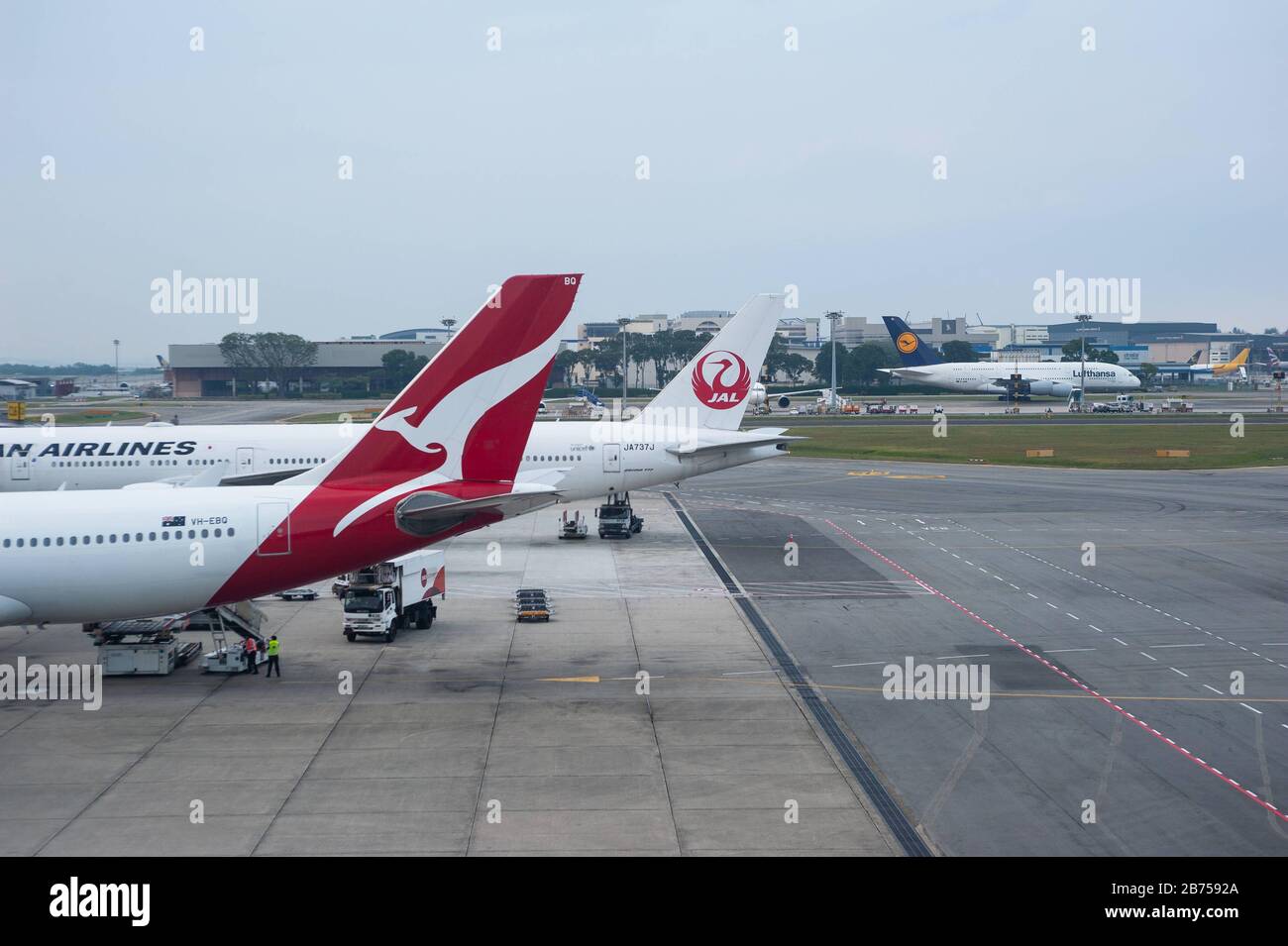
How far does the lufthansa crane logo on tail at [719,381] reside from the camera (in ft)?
170

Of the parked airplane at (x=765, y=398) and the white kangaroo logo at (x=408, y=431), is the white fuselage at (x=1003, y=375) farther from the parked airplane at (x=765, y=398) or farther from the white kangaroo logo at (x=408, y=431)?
the white kangaroo logo at (x=408, y=431)

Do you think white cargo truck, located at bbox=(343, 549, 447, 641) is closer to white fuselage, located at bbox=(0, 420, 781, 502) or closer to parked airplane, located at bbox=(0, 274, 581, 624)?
parked airplane, located at bbox=(0, 274, 581, 624)

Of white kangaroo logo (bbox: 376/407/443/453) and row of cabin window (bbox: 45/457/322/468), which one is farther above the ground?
white kangaroo logo (bbox: 376/407/443/453)

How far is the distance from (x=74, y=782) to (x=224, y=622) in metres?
9.15

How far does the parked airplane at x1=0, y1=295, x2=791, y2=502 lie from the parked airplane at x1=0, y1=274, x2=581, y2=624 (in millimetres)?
21282

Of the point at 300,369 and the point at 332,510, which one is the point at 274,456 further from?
the point at 300,369

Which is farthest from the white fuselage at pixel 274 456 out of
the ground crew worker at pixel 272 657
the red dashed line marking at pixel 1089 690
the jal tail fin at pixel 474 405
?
the jal tail fin at pixel 474 405

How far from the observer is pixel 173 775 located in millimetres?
22250

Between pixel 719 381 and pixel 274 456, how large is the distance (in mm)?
20977

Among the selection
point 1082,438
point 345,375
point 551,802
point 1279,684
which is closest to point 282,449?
point 551,802

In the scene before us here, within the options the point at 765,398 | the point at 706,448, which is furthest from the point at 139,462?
the point at 765,398

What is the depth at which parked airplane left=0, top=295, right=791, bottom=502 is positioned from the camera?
49.9m

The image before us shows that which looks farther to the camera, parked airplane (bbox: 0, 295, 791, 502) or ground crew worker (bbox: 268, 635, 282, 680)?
parked airplane (bbox: 0, 295, 791, 502)

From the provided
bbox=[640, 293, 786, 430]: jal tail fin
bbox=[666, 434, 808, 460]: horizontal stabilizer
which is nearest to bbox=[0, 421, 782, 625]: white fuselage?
bbox=[666, 434, 808, 460]: horizontal stabilizer
